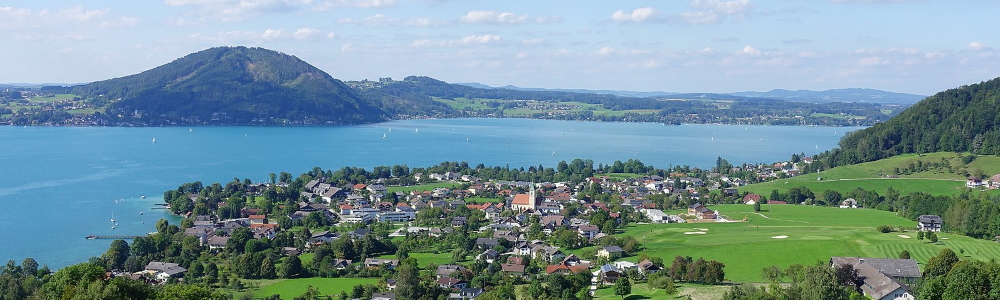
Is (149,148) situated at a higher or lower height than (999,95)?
lower

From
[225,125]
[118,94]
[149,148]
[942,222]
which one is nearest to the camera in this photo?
[942,222]

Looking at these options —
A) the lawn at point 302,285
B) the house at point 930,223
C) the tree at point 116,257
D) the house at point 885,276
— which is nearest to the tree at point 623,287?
the house at point 885,276

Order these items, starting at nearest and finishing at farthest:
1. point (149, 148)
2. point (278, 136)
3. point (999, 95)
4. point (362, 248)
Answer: point (362, 248)
point (999, 95)
point (149, 148)
point (278, 136)

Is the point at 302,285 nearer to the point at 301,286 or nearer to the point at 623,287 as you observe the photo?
the point at 301,286

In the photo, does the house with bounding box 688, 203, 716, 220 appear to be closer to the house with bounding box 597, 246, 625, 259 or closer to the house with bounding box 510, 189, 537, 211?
the house with bounding box 510, 189, 537, 211

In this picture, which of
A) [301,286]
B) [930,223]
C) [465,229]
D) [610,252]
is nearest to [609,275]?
[610,252]

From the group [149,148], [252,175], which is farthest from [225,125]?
[252,175]

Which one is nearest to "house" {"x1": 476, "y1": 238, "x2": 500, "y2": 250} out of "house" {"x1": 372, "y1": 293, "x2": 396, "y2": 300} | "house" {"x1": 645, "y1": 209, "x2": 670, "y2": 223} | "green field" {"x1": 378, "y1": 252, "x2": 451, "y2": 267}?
"green field" {"x1": 378, "y1": 252, "x2": 451, "y2": 267}

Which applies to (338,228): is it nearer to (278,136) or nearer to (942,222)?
(942,222)

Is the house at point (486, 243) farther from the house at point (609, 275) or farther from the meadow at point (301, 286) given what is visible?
the house at point (609, 275)

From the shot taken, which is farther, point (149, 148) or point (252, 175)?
point (149, 148)
